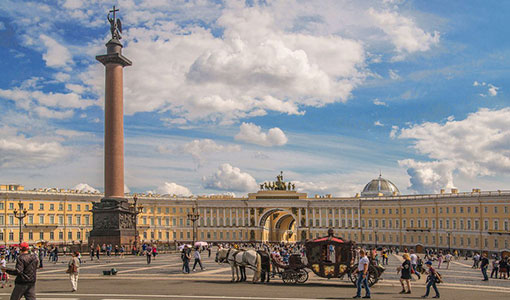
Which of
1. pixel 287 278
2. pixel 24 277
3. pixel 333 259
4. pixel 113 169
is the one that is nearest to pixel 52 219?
pixel 113 169

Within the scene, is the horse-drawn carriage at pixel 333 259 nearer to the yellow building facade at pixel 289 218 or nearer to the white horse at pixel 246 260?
the white horse at pixel 246 260

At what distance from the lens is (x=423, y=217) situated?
95188mm

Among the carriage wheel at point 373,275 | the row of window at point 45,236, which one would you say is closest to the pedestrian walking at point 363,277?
the carriage wheel at point 373,275

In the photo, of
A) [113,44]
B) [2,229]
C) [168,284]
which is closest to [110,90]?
[113,44]

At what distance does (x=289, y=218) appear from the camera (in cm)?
13450

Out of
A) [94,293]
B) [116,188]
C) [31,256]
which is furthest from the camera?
[116,188]

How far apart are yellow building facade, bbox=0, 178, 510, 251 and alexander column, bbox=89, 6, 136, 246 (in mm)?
21974

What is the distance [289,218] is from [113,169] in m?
89.8

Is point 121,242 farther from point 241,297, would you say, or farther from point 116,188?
point 241,297

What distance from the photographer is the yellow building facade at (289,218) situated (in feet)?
271

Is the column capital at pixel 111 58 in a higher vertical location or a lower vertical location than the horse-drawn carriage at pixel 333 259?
higher

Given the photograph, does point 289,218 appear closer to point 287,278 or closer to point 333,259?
point 287,278

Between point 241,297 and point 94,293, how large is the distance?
5.71 meters

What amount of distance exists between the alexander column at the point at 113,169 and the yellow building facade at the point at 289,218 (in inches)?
865
